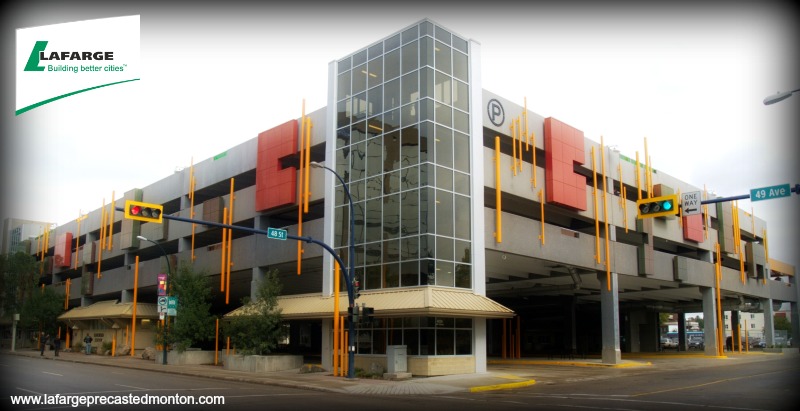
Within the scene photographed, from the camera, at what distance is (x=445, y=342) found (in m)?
30.8

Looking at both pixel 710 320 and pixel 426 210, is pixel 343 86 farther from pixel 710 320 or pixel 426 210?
pixel 710 320

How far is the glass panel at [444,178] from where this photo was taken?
106ft

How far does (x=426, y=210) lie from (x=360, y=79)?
31.6 feet

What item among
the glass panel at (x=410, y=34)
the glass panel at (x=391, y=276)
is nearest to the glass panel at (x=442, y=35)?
the glass panel at (x=410, y=34)

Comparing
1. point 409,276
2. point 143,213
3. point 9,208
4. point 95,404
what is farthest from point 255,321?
point 9,208

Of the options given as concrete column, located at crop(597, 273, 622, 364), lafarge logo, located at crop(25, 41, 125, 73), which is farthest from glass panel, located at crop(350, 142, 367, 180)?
lafarge logo, located at crop(25, 41, 125, 73)

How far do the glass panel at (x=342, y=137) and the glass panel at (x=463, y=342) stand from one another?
12443mm

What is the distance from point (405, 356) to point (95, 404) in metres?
15.6

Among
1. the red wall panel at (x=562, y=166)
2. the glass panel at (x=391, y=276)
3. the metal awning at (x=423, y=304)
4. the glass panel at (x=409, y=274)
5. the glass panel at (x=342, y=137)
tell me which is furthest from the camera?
the red wall panel at (x=562, y=166)

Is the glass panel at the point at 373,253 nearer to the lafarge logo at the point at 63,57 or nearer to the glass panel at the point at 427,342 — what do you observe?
the glass panel at the point at 427,342

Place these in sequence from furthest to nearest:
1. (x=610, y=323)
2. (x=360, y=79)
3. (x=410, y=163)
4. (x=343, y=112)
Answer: (x=610, y=323) < (x=343, y=112) < (x=360, y=79) < (x=410, y=163)

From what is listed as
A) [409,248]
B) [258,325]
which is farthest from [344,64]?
[258,325]

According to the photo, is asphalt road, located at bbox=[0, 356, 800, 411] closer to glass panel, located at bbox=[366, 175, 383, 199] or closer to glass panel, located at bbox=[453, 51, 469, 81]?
glass panel, located at bbox=[366, 175, 383, 199]

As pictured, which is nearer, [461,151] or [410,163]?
[410,163]
